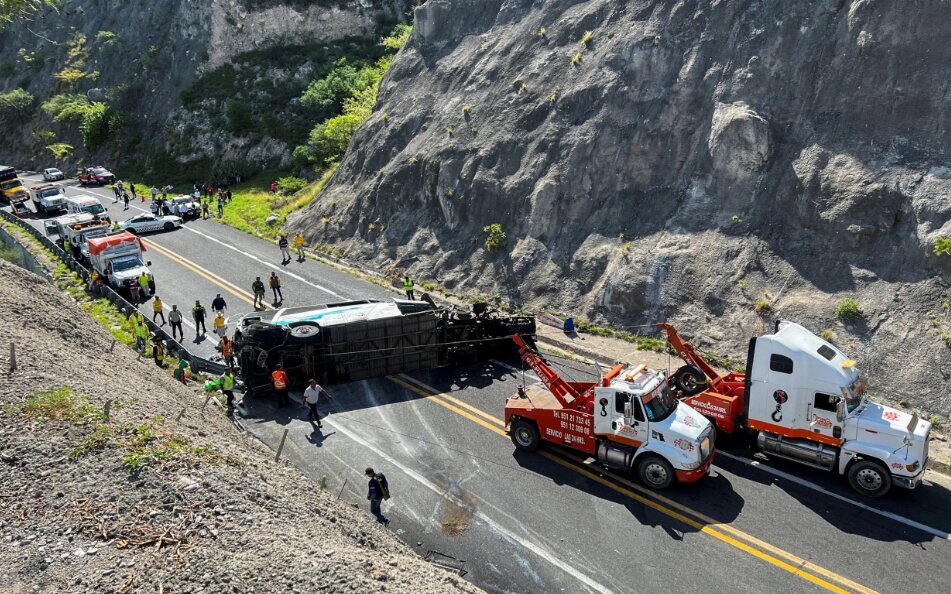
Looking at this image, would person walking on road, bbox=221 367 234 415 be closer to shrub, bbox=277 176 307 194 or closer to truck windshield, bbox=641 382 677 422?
truck windshield, bbox=641 382 677 422

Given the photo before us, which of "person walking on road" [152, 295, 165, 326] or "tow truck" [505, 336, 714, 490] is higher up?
"tow truck" [505, 336, 714, 490]

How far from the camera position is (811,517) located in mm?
14414

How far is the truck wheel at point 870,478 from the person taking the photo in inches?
580

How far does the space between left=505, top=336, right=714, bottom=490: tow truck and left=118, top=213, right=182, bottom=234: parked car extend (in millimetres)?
31490

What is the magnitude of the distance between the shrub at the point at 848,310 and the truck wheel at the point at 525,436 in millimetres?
10608

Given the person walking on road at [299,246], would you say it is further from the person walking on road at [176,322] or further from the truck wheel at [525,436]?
the truck wheel at [525,436]

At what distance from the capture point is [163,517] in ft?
37.6

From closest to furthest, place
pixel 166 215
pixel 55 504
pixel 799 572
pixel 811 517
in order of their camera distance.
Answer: pixel 55 504 → pixel 799 572 → pixel 811 517 → pixel 166 215

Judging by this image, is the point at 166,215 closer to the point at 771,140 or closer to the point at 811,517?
the point at 771,140

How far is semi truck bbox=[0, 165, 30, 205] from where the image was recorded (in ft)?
160

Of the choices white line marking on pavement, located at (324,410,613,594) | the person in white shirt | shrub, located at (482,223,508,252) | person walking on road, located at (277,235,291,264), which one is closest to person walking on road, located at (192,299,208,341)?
person walking on road, located at (277,235,291,264)

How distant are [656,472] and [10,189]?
5150 cm

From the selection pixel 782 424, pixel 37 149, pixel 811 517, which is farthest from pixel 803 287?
pixel 37 149

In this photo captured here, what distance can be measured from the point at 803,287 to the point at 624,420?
1020cm
